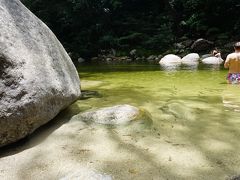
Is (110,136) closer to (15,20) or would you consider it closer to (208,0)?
(15,20)

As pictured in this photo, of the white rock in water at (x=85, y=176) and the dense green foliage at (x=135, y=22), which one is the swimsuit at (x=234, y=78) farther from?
the dense green foliage at (x=135, y=22)

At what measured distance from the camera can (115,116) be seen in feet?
13.2

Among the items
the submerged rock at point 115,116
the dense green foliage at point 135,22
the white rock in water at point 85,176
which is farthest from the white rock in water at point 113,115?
the dense green foliage at point 135,22

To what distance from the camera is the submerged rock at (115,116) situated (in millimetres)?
3965

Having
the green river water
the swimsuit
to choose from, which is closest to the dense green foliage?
the swimsuit

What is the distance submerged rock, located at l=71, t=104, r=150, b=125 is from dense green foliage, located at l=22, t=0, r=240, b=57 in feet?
54.3

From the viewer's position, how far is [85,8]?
22.9 metres

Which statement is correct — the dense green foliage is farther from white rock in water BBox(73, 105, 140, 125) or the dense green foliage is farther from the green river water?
white rock in water BBox(73, 105, 140, 125)

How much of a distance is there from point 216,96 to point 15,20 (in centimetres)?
353

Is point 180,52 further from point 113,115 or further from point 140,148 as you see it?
point 140,148

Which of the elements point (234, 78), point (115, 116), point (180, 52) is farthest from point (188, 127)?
point (180, 52)

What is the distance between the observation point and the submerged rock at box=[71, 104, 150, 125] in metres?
3.96

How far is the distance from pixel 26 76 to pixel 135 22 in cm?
2099

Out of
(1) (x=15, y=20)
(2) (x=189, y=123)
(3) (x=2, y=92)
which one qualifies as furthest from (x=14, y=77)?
(2) (x=189, y=123)
